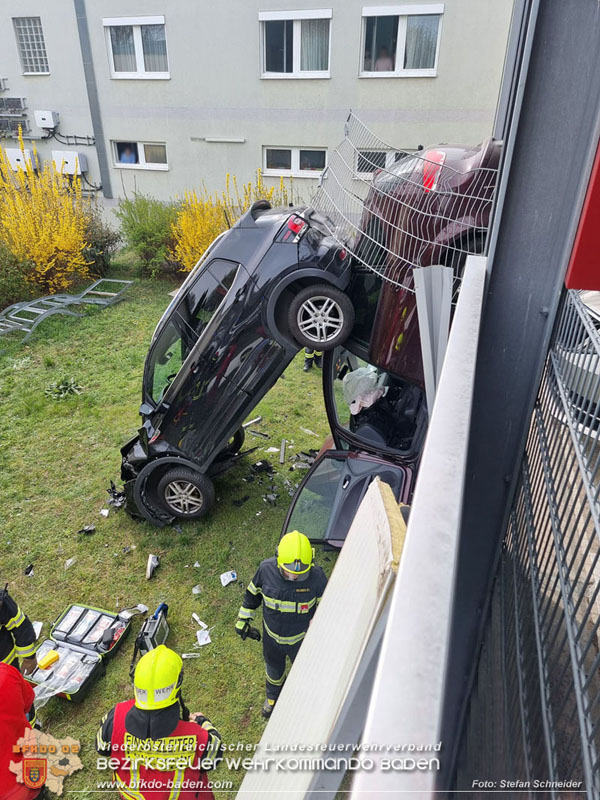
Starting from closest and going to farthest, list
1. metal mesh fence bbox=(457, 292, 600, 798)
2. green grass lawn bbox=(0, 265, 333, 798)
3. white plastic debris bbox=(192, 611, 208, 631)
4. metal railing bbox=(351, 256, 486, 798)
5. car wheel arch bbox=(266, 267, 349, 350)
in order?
metal railing bbox=(351, 256, 486, 798) < metal mesh fence bbox=(457, 292, 600, 798) < green grass lawn bbox=(0, 265, 333, 798) < white plastic debris bbox=(192, 611, 208, 631) < car wheel arch bbox=(266, 267, 349, 350)

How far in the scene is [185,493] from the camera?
17.5 ft

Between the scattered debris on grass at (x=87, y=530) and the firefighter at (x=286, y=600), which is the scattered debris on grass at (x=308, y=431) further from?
the firefighter at (x=286, y=600)

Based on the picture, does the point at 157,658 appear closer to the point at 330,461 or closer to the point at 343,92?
the point at 330,461

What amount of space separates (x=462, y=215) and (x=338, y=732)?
354 centimetres

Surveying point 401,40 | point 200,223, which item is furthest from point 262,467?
point 401,40

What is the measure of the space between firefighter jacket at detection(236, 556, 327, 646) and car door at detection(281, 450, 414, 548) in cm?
105

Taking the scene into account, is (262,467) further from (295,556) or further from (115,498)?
(295,556)

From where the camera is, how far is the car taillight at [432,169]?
3.97 m

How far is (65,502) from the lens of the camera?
5.87 metres

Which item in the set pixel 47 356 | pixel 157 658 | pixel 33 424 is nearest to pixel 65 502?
pixel 33 424

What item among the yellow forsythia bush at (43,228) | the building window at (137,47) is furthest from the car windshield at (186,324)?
the building window at (137,47)

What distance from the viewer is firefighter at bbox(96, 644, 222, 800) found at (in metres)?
2.61

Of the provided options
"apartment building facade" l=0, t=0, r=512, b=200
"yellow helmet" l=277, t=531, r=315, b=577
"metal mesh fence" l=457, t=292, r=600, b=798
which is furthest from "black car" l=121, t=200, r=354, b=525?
"apartment building facade" l=0, t=0, r=512, b=200

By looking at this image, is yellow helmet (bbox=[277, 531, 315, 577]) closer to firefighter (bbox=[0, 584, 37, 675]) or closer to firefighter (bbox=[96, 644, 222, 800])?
firefighter (bbox=[96, 644, 222, 800])
